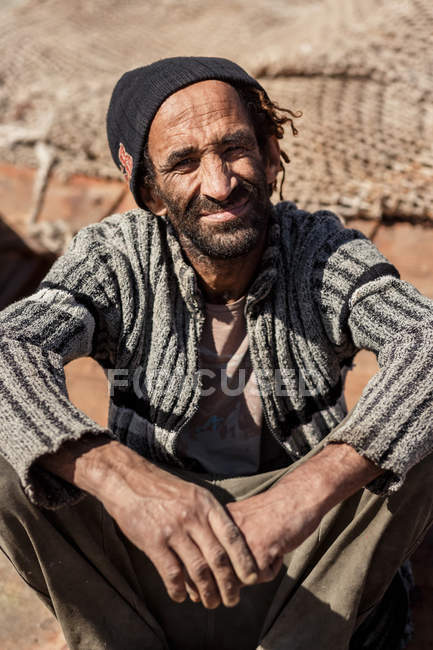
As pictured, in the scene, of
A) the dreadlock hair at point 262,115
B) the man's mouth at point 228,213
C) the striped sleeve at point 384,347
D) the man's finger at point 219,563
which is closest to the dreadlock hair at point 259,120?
the dreadlock hair at point 262,115

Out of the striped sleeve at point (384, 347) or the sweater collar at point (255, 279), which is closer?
the striped sleeve at point (384, 347)

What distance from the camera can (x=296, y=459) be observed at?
6.63 ft

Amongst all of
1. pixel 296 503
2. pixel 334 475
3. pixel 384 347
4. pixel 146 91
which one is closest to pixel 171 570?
pixel 296 503

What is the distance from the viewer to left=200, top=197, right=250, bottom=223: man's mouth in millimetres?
1924

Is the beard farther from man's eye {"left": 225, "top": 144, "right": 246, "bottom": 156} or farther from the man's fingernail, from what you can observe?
the man's fingernail

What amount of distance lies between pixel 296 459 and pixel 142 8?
19.9 ft

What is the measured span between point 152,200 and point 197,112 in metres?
0.33

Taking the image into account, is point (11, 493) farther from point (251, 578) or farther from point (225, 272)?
point (225, 272)

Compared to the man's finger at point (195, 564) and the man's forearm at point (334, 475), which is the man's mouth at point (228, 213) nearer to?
the man's forearm at point (334, 475)

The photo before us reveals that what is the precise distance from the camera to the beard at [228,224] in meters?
1.92

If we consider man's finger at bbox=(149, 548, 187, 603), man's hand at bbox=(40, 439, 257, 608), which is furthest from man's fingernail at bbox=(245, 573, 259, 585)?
man's finger at bbox=(149, 548, 187, 603)

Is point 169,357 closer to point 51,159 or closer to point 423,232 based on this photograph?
point 423,232

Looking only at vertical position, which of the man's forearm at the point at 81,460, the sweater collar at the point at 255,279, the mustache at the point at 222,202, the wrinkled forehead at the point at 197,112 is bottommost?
the man's forearm at the point at 81,460

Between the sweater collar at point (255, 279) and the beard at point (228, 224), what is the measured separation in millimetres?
50
